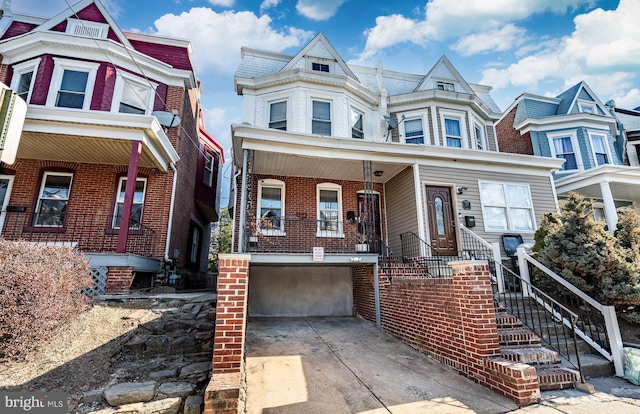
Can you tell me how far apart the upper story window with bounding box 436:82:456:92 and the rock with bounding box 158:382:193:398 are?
1262cm

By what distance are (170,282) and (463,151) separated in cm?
948

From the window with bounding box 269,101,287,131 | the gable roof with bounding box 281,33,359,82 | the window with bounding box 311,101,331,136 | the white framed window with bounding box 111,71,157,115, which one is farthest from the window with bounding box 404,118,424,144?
the white framed window with bounding box 111,71,157,115

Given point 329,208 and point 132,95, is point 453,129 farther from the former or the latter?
point 132,95

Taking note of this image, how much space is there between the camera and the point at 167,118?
9.55 m

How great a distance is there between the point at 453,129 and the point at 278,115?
20.8ft

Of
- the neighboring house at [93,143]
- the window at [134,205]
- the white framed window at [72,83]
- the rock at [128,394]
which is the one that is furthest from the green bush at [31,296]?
the white framed window at [72,83]

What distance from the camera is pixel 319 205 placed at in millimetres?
9797

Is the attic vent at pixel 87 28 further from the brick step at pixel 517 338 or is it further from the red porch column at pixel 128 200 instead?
the brick step at pixel 517 338

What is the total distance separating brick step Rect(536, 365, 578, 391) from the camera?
3930 mm

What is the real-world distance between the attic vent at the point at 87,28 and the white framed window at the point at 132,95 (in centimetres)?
177

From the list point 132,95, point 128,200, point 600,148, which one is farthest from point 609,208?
point 132,95

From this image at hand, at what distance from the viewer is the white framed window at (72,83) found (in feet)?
29.1

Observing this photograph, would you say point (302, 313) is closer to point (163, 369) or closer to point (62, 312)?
point (163, 369)

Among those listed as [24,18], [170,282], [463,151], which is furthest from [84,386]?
[24,18]
